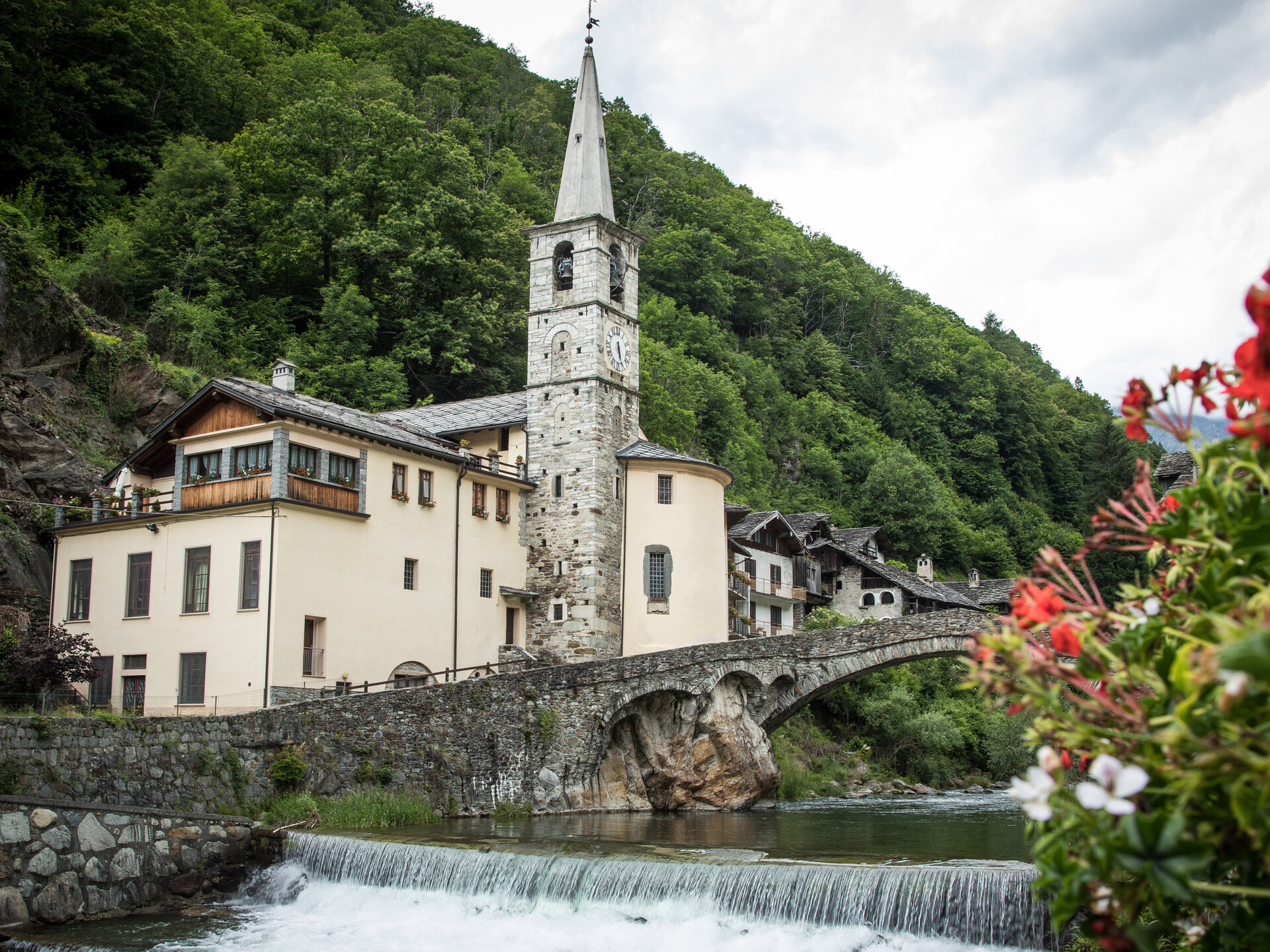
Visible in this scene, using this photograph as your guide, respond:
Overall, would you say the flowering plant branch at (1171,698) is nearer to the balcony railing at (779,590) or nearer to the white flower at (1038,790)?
the white flower at (1038,790)

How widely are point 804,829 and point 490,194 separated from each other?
43.0 m

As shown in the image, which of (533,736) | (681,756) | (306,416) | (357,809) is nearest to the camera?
(357,809)

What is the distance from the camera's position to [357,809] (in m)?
24.7

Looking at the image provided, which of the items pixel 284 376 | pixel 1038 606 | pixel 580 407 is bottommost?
pixel 1038 606

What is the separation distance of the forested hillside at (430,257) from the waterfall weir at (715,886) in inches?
953

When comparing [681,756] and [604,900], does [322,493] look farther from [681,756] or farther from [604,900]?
[604,900]

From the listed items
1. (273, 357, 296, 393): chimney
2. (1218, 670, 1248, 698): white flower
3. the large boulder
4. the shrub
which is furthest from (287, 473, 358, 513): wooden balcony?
(1218, 670, 1248, 698): white flower

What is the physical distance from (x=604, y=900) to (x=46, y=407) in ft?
87.0

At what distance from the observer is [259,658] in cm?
2845

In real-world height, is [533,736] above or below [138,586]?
below

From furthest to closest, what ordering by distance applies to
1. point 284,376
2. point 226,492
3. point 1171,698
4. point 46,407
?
point 284,376 < point 46,407 < point 226,492 < point 1171,698

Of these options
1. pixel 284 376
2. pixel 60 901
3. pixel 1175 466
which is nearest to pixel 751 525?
pixel 284 376

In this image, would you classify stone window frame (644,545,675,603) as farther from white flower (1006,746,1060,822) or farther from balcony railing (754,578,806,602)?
white flower (1006,746,1060,822)

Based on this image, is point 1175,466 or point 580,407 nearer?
point 1175,466
